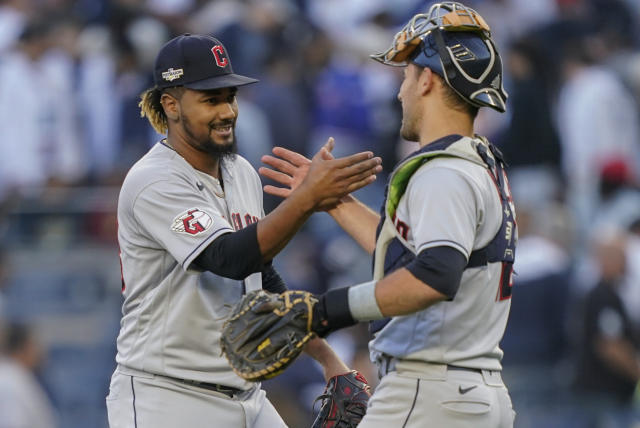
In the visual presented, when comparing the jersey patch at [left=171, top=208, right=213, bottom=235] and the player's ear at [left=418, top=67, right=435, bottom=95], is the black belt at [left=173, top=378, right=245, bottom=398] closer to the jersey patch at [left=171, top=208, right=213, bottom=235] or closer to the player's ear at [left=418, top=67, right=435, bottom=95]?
the jersey patch at [left=171, top=208, right=213, bottom=235]

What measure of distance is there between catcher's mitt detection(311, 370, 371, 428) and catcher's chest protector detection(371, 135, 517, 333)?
0.65 m

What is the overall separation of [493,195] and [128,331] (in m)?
1.65

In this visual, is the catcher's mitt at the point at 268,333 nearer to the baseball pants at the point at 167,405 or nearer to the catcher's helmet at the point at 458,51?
the baseball pants at the point at 167,405

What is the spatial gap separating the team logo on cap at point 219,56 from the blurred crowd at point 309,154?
14.4 ft

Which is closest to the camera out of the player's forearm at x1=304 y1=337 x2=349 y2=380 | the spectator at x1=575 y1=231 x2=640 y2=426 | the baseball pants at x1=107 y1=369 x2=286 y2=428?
the baseball pants at x1=107 y1=369 x2=286 y2=428

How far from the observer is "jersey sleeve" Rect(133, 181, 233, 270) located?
4505mm

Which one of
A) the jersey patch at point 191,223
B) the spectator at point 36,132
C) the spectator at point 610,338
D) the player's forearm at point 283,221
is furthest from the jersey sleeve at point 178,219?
the spectator at point 36,132

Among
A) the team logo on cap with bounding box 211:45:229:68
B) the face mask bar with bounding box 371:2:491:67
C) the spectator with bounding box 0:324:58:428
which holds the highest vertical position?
the face mask bar with bounding box 371:2:491:67

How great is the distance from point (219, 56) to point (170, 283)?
0.98m

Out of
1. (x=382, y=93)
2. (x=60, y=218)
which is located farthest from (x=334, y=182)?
(x=382, y=93)

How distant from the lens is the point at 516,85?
10664 millimetres

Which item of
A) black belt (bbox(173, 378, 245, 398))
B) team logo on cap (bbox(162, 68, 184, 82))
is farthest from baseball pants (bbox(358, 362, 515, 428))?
team logo on cap (bbox(162, 68, 184, 82))

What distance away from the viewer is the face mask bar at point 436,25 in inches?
168

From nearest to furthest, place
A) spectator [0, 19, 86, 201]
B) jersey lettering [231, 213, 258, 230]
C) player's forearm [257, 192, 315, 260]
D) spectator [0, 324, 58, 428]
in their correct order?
player's forearm [257, 192, 315, 260] < jersey lettering [231, 213, 258, 230] < spectator [0, 324, 58, 428] < spectator [0, 19, 86, 201]
